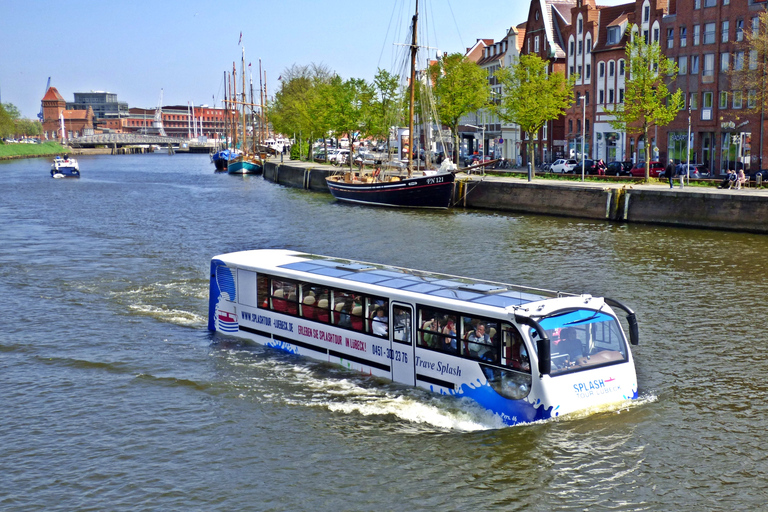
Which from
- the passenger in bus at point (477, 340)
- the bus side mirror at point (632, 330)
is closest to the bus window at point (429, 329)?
the passenger in bus at point (477, 340)

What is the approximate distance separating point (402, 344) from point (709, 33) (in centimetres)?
6257

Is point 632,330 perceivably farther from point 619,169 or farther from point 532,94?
point 532,94

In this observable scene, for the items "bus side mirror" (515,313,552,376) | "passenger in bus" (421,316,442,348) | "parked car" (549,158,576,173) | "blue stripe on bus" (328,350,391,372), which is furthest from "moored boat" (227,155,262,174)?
"bus side mirror" (515,313,552,376)

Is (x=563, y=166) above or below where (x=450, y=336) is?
above

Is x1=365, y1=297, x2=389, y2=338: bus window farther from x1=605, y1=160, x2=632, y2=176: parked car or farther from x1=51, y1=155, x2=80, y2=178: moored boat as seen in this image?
x1=51, y1=155, x2=80, y2=178: moored boat

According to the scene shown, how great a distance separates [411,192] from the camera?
214 feet

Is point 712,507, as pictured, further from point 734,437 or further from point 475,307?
point 475,307

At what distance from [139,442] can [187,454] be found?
4.06 ft

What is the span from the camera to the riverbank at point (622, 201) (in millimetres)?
46656

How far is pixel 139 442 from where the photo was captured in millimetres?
17266

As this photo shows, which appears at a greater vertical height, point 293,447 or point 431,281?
point 431,281

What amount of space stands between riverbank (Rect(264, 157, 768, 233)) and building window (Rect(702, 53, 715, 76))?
17.1m

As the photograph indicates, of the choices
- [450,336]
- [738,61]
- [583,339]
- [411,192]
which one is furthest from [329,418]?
[738,61]

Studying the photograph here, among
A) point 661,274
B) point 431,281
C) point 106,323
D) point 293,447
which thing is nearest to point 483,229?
point 661,274
